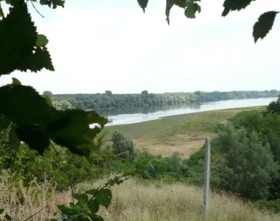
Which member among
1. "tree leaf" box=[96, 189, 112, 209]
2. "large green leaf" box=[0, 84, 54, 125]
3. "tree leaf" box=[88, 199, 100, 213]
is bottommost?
"tree leaf" box=[88, 199, 100, 213]

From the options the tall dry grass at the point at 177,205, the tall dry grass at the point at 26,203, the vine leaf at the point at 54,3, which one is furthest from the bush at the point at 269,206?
the vine leaf at the point at 54,3

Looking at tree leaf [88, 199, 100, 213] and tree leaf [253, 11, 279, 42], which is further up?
tree leaf [253, 11, 279, 42]

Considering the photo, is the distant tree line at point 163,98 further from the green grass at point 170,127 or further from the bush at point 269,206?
the bush at point 269,206

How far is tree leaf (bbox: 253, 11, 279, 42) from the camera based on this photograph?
1.89 feet

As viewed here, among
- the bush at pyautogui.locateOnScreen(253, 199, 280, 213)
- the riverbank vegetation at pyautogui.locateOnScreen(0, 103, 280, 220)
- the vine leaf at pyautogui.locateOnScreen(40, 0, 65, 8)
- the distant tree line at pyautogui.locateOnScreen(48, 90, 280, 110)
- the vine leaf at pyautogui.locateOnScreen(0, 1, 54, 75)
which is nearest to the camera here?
the vine leaf at pyautogui.locateOnScreen(0, 1, 54, 75)

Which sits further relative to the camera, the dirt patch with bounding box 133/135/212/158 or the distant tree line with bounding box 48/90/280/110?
the distant tree line with bounding box 48/90/280/110

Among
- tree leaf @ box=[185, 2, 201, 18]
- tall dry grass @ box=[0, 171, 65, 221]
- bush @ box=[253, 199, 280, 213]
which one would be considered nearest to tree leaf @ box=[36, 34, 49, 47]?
tree leaf @ box=[185, 2, 201, 18]

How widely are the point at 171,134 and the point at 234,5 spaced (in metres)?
43.6

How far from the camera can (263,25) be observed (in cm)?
58

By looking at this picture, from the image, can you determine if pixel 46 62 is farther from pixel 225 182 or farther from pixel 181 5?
pixel 225 182

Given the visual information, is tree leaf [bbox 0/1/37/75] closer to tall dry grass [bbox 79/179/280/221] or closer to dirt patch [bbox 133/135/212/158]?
tall dry grass [bbox 79/179/280/221]

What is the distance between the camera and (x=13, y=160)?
672 centimetres

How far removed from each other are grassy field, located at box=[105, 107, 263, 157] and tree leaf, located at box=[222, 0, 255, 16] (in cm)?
3014

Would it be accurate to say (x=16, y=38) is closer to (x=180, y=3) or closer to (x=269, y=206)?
(x=180, y=3)
